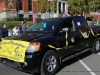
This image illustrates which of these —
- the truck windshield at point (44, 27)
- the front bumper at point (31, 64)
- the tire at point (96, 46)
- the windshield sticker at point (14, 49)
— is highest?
the truck windshield at point (44, 27)

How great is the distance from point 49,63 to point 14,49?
3.60 feet

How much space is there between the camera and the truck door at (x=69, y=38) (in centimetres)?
627

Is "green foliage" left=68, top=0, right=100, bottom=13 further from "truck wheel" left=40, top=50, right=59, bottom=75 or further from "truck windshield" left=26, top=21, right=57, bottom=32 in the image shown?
"truck wheel" left=40, top=50, right=59, bottom=75

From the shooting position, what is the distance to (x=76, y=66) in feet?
22.4

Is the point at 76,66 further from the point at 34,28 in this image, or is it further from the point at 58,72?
the point at 34,28

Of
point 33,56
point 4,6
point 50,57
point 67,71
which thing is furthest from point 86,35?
point 4,6

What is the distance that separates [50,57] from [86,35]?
2.51 m

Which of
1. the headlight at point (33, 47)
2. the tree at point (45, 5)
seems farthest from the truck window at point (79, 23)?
the tree at point (45, 5)

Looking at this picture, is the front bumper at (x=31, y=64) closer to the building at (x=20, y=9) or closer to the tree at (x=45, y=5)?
the tree at (x=45, y=5)

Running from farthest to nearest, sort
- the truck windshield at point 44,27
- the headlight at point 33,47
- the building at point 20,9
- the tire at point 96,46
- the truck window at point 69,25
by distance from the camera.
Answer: the building at point 20,9, the tire at point 96,46, the truck window at point 69,25, the truck windshield at point 44,27, the headlight at point 33,47

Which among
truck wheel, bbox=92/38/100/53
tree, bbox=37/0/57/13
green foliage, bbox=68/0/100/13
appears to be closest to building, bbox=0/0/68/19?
tree, bbox=37/0/57/13

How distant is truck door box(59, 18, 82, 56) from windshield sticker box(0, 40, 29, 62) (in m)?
1.36

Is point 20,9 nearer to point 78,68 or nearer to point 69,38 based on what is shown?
point 69,38

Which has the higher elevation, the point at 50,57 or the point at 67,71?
the point at 50,57
